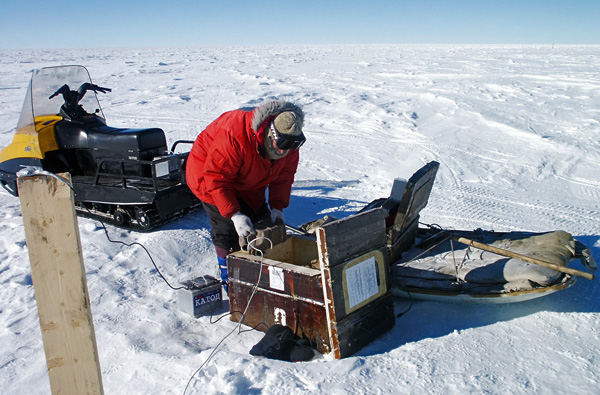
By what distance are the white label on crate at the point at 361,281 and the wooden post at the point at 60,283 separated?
1481 millimetres

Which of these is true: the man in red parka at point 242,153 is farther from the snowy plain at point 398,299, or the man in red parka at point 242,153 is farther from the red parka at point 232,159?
the snowy plain at point 398,299

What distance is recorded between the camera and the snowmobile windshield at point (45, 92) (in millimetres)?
5523

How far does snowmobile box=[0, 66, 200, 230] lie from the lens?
16.8 ft

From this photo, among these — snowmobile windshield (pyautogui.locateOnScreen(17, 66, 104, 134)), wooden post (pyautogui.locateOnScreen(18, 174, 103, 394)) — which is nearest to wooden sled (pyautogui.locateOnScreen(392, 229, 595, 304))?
wooden post (pyautogui.locateOnScreen(18, 174, 103, 394))

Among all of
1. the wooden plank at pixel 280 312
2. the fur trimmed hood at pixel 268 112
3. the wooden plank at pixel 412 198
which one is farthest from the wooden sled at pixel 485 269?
the fur trimmed hood at pixel 268 112

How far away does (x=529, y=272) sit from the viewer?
3148 millimetres

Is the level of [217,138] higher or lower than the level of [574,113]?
higher

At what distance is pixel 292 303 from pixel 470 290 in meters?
1.20

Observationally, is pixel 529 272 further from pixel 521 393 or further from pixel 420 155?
pixel 420 155

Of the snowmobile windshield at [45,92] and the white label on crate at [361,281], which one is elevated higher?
the snowmobile windshield at [45,92]

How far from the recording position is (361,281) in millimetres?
2928

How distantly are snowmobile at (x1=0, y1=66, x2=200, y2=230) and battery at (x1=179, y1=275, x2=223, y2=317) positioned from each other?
168 cm

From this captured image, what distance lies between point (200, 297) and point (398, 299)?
56.1 inches

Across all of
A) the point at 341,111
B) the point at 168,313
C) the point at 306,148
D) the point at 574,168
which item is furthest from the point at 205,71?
the point at 168,313
